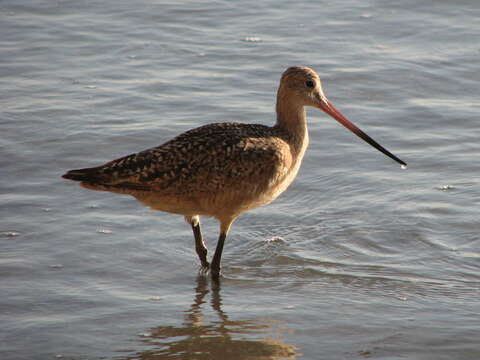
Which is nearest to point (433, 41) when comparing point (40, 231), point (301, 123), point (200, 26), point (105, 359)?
point (200, 26)

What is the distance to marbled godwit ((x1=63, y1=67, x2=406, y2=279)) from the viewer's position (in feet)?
19.6

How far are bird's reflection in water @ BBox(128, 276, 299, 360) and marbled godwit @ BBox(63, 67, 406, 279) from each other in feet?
2.25

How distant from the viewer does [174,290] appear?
614cm

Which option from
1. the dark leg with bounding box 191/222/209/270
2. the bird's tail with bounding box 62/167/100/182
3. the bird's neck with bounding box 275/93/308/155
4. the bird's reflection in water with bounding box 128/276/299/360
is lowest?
the bird's reflection in water with bounding box 128/276/299/360

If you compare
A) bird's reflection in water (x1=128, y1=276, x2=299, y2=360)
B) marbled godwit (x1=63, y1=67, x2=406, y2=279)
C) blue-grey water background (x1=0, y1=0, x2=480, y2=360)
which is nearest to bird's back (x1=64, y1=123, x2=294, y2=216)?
marbled godwit (x1=63, y1=67, x2=406, y2=279)

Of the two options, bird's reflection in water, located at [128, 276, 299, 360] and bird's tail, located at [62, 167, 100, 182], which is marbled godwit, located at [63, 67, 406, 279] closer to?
bird's tail, located at [62, 167, 100, 182]

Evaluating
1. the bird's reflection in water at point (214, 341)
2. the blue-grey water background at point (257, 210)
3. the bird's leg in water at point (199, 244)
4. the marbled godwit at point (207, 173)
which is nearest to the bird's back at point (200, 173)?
the marbled godwit at point (207, 173)

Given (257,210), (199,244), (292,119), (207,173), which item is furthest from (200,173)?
(257,210)

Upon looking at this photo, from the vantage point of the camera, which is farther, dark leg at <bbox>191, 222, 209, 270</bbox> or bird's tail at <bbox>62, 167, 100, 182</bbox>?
dark leg at <bbox>191, 222, 209, 270</bbox>

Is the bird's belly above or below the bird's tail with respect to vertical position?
below

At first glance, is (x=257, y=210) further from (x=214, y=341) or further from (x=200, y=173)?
(x=214, y=341)

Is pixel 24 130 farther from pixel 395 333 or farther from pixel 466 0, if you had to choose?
pixel 466 0

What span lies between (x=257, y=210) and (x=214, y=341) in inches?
81.5

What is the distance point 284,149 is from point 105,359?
184cm
